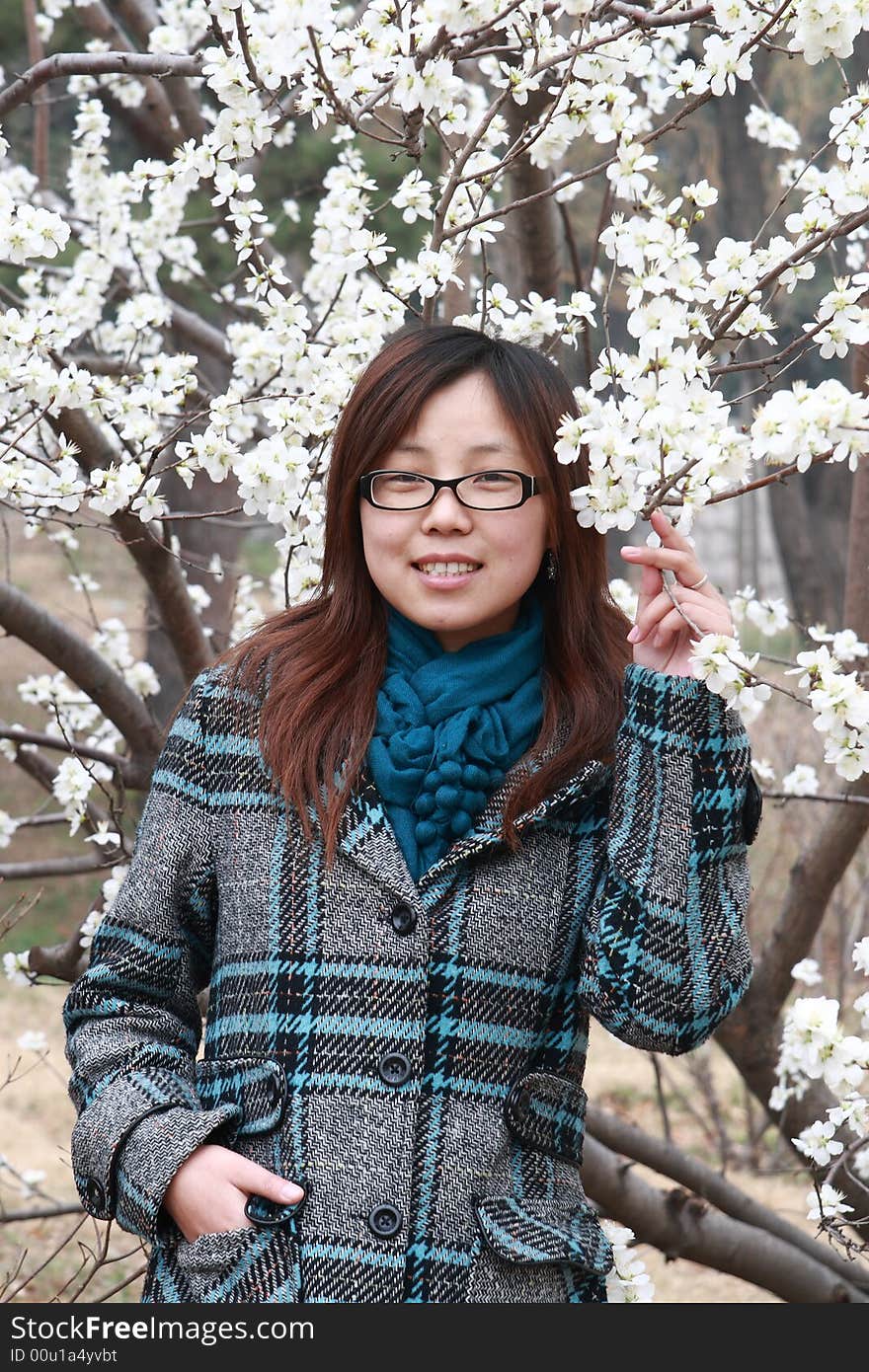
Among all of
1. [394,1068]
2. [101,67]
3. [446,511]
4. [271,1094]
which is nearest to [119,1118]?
[271,1094]

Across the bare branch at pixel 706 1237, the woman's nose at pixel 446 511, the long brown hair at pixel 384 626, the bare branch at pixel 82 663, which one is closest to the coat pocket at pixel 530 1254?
the long brown hair at pixel 384 626

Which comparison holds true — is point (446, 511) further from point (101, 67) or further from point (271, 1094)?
point (101, 67)

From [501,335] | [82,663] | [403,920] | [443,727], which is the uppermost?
[501,335]

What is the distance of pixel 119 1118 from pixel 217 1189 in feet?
0.49

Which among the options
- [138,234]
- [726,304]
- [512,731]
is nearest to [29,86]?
[138,234]

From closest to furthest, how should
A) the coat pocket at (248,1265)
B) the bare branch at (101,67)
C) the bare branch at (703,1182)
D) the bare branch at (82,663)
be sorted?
the coat pocket at (248,1265)
the bare branch at (101,67)
the bare branch at (82,663)
the bare branch at (703,1182)

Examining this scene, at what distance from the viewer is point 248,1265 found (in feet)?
5.55

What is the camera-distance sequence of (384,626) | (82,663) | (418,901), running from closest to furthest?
(418,901) < (384,626) < (82,663)

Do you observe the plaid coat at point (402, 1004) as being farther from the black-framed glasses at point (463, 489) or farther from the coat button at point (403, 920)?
the black-framed glasses at point (463, 489)

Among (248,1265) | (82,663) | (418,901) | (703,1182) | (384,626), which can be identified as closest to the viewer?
(248,1265)

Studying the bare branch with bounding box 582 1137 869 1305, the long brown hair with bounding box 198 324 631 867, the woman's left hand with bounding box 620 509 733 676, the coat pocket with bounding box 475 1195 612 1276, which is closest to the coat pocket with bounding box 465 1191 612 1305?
the coat pocket with bounding box 475 1195 612 1276

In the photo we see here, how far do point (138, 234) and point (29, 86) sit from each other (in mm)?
1106

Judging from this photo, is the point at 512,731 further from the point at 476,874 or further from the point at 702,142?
the point at 702,142

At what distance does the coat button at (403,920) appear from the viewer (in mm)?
1781
